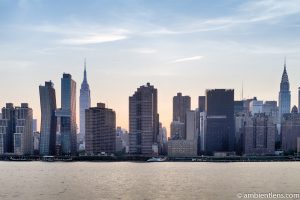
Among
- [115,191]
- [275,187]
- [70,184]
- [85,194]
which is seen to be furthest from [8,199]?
[275,187]

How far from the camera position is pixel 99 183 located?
5251 inches

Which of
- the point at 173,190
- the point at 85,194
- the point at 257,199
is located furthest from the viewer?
the point at 173,190

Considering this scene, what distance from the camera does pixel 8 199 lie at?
99.1m

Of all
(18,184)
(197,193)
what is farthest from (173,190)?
→ (18,184)

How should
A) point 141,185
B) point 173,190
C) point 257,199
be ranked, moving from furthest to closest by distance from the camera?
point 141,185 → point 173,190 → point 257,199

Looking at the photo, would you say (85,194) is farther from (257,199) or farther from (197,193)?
(257,199)

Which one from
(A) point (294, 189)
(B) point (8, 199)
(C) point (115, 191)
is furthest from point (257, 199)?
(B) point (8, 199)

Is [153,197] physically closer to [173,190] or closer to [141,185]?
[173,190]

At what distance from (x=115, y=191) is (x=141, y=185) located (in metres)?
15.6

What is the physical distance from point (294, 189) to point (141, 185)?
3560 cm

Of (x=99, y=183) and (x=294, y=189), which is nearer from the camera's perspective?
(x=294, y=189)

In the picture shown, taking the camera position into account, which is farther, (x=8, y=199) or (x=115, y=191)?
(x=115, y=191)

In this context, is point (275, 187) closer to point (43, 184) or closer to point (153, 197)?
point (153, 197)

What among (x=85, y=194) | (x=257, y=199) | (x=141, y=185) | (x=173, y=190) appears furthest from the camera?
(x=141, y=185)
